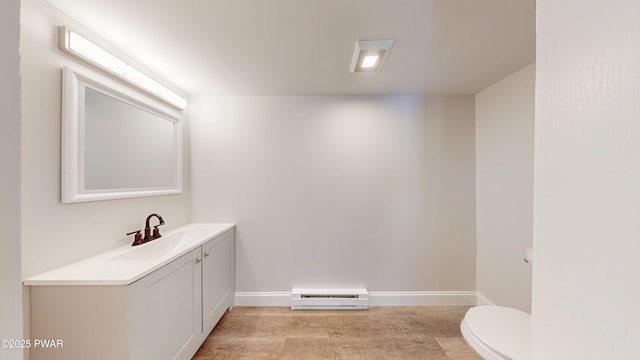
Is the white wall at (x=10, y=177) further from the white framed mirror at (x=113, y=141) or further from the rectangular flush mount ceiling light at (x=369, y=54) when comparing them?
the rectangular flush mount ceiling light at (x=369, y=54)

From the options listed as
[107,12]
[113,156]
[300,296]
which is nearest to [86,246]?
[113,156]

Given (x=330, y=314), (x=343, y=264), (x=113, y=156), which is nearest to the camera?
(x=113, y=156)

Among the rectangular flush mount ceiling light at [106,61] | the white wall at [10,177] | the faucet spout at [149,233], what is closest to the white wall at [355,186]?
the rectangular flush mount ceiling light at [106,61]

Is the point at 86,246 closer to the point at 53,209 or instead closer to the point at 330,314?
the point at 53,209

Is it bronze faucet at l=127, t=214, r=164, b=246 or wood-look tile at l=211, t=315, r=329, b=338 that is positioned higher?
bronze faucet at l=127, t=214, r=164, b=246

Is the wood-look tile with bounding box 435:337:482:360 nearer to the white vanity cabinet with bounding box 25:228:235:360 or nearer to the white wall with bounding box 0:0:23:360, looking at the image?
the white vanity cabinet with bounding box 25:228:235:360

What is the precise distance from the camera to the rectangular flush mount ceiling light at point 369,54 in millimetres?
1707

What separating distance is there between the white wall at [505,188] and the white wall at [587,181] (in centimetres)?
185

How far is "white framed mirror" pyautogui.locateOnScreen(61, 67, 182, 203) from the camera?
1419 millimetres

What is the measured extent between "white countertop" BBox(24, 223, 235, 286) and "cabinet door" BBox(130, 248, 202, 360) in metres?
0.05

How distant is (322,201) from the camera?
2740mm

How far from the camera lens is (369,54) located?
1830 mm

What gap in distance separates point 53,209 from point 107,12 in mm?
1089

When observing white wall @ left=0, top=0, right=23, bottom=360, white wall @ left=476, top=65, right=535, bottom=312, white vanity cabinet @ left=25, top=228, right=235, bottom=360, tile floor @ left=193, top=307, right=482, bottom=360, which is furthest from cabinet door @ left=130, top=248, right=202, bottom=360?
white wall @ left=476, top=65, right=535, bottom=312
